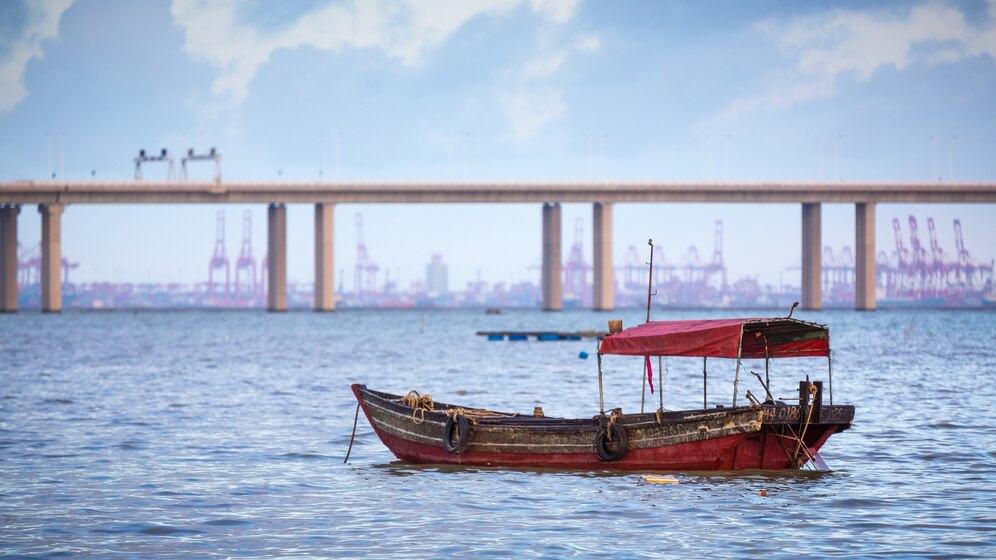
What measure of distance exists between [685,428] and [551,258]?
125072mm

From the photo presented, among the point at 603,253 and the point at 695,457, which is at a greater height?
the point at 603,253

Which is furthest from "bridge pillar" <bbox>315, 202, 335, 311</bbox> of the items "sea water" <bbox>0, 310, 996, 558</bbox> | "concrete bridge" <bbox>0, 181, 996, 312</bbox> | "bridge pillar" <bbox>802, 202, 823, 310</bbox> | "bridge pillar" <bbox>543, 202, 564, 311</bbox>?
"sea water" <bbox>0, 310, 996, 558</bbox>

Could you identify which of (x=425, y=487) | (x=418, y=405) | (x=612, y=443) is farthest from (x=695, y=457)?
(x=418, y=405)

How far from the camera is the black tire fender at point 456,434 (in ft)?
76.3

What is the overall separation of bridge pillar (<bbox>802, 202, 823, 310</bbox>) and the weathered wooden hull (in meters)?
121

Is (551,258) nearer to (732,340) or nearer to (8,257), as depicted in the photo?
(8,257)

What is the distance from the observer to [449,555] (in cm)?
1611

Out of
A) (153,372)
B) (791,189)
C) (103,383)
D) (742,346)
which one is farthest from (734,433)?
(791,189)

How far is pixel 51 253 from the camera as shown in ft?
467

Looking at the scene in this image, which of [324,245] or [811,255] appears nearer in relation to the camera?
[324,245]

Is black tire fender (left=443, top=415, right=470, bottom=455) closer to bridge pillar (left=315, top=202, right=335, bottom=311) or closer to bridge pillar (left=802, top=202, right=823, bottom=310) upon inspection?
bridge pillar (left=315, top=202, right=335, bottom=311)

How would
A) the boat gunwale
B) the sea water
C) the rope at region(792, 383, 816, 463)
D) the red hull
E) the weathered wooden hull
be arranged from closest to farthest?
the sea water
the rope at region(792, 383, 816, 463)
the boat gunwale
the weathered wooden hull
the red hull

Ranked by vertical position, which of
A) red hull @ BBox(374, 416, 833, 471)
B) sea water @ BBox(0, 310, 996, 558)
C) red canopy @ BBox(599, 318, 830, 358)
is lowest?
sea water @ BBox(0, 310, 996, 558)

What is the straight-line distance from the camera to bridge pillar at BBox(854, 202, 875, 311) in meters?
139
